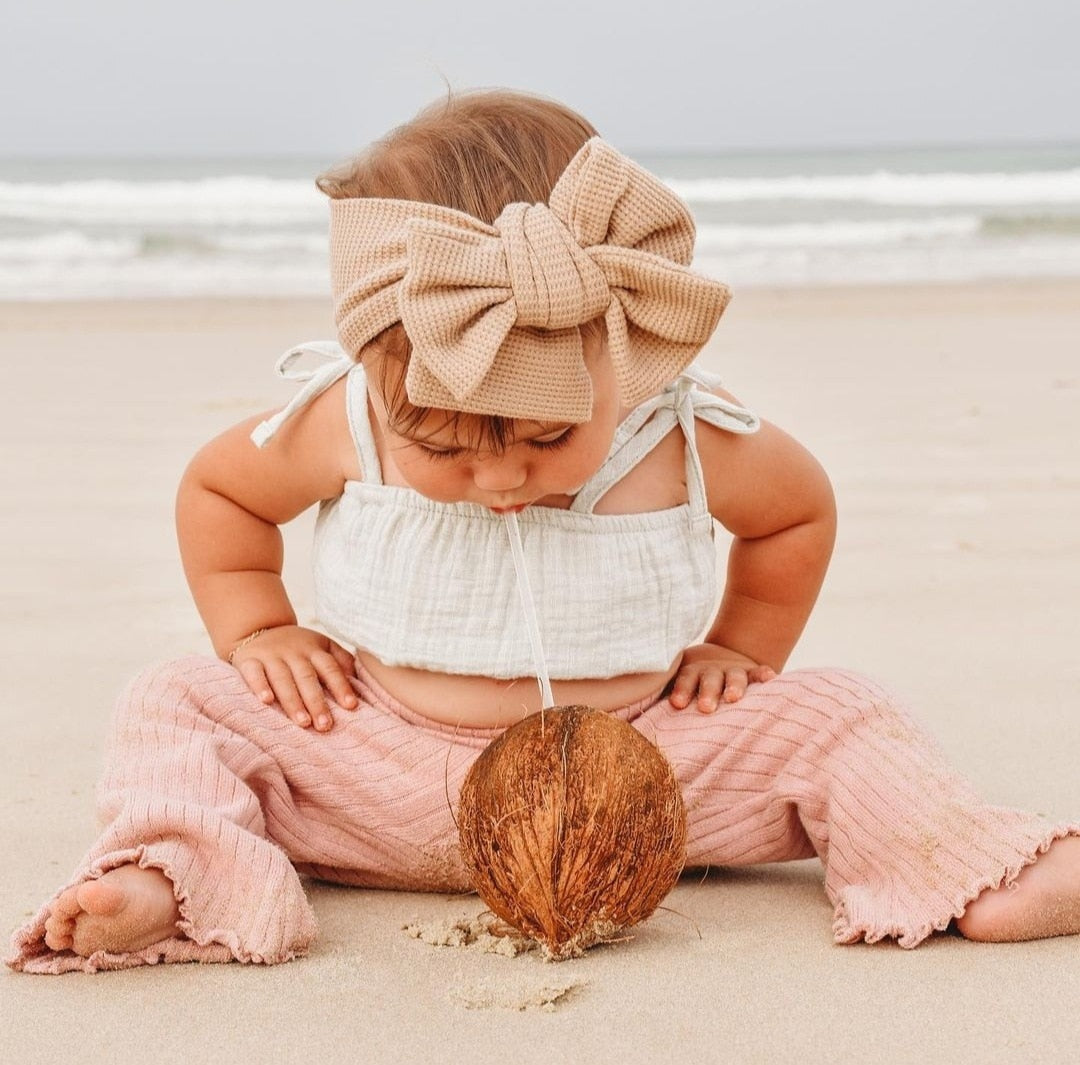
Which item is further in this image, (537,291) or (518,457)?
(518,457)

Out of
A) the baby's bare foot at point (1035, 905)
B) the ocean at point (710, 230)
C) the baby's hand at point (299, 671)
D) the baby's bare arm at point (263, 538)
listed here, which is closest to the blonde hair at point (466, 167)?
the baby's bare arm at point (263, 538)

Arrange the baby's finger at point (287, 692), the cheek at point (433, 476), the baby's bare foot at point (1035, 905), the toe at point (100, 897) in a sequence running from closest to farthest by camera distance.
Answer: the toe at point (100, 897) → the baby's bare foot at point (1035, 905) → the cheek at point (433, 476) → the baby's finger at point (287, 692)

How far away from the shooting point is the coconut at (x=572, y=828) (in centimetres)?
178

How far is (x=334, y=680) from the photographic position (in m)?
2.36

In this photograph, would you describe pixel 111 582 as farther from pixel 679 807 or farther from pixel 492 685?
pixel 679 807

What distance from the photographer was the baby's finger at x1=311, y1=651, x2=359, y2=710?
2.33 m

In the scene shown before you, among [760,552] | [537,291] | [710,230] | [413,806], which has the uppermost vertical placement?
[537,291]

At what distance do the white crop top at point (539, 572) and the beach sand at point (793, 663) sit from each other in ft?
1.09

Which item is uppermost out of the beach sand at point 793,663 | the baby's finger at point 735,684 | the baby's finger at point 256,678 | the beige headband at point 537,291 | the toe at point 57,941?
the beige headband at point 537,291

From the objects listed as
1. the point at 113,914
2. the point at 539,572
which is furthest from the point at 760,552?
the point at 113,914

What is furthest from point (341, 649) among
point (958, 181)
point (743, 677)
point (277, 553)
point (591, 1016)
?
point (958, 181)

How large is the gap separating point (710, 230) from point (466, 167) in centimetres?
1488

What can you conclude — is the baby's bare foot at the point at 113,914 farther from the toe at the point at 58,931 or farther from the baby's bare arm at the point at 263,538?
the baby's bare arm at the point at 263,538

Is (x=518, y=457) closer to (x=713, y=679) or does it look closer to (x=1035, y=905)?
(x=713, y=679)
